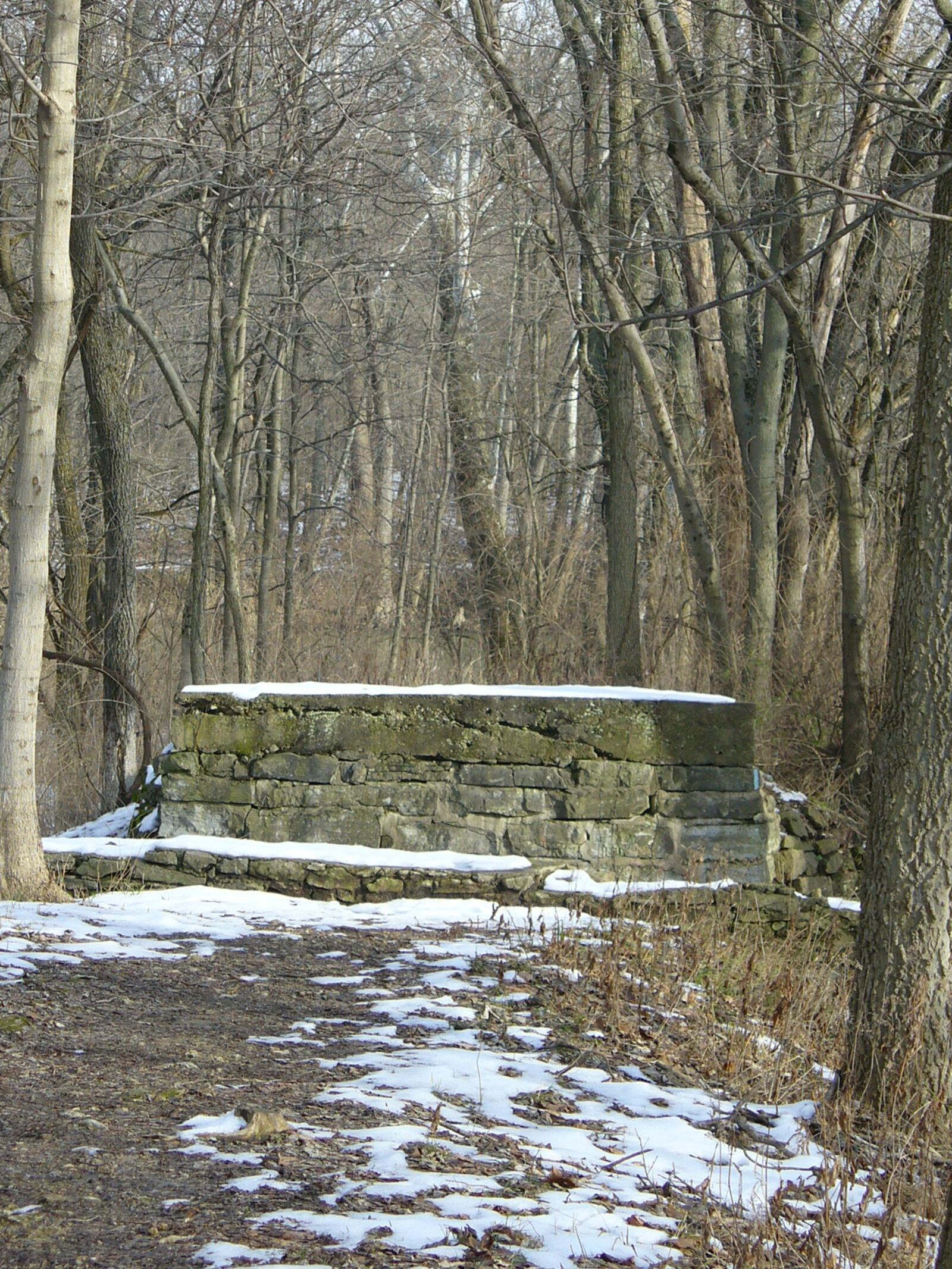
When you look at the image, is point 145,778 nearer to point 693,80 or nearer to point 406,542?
point 406,542

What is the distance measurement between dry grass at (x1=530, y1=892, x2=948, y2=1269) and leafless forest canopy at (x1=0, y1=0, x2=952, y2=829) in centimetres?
351

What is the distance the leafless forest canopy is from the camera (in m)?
8.85

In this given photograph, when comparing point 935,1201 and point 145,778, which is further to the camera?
point 145,778

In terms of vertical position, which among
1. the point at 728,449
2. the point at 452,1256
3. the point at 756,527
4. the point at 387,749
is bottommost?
the point at 452,1256

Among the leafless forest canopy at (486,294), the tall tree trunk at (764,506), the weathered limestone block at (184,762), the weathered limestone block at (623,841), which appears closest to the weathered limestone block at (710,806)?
the weathered limestone block at (623,841)

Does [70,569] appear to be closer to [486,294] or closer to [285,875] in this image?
[285,875]

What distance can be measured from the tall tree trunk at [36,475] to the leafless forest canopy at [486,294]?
5.31ft

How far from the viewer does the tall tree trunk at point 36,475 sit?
18.4 ft

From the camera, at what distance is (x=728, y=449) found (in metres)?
10.9

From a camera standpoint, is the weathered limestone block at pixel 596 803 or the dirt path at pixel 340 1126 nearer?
the dirt path at pixel 340 1126

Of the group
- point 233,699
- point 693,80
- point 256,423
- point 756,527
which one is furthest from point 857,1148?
point 256,423

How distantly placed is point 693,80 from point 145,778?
6.48m

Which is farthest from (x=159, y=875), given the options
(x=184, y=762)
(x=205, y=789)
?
(x=184, y=762)

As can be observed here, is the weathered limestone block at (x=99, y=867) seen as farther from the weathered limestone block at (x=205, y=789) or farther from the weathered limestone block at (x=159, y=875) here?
the weathered limestone block at (x=205, y=789)
